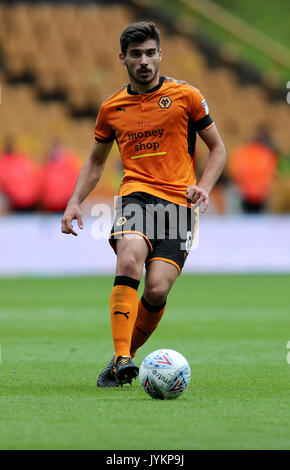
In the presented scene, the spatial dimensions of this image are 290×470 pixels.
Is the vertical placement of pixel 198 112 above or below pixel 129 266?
above

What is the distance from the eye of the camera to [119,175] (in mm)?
18594

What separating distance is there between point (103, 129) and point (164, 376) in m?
1.82

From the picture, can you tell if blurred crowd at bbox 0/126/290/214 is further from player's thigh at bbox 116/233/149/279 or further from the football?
the football

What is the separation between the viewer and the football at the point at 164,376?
511 cm

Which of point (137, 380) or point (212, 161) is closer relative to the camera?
point (212, 161)

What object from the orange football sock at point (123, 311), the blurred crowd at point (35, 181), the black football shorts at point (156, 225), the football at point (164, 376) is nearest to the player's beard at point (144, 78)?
the black football shorts at point (156, 225)

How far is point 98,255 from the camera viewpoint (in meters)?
17.2

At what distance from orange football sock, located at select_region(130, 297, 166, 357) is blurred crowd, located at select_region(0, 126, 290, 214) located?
36.6ft

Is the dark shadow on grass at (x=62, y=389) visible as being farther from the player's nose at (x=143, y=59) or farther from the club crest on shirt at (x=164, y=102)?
the player's nose at (x=143, y=59)

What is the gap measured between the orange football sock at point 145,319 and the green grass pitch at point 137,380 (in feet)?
1.14

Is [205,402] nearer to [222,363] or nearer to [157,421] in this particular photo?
[157,421]

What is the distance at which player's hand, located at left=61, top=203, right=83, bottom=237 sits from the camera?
5848 millimetres

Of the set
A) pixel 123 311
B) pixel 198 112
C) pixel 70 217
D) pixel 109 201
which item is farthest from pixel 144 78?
pixel 109 201

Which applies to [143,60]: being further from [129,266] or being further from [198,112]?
[129,266]
